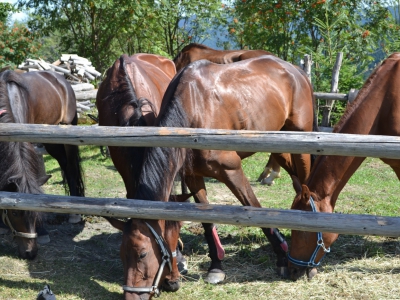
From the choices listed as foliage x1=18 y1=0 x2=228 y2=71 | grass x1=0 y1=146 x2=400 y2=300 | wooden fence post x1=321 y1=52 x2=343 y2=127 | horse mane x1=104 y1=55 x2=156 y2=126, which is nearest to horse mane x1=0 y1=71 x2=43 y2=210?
grass x1=0 y1=146 x2=400 y2=300

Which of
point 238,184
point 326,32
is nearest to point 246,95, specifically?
point 238,184

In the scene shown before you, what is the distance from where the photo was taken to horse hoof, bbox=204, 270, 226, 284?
169 inches

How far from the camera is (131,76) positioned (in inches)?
204

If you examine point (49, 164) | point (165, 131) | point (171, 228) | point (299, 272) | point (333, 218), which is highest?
point (165, 131)

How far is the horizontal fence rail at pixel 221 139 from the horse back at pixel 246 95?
764 millimetres

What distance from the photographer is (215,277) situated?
4328 millimetres

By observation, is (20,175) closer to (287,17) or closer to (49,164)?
(49,164)

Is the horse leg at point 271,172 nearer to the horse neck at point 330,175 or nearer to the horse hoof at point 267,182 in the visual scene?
the horse hoof at point 267,182

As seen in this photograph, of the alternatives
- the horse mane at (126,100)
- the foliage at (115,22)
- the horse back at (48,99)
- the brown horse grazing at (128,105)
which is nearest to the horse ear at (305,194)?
the brown horse grazing at (128,105)

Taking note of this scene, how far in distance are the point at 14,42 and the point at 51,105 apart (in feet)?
30.0

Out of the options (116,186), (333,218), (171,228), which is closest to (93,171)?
(116,186)

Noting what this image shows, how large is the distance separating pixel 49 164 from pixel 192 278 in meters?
5.95

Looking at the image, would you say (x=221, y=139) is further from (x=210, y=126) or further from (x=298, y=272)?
(x=298, y=272)

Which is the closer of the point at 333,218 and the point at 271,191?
the point at 333,218
